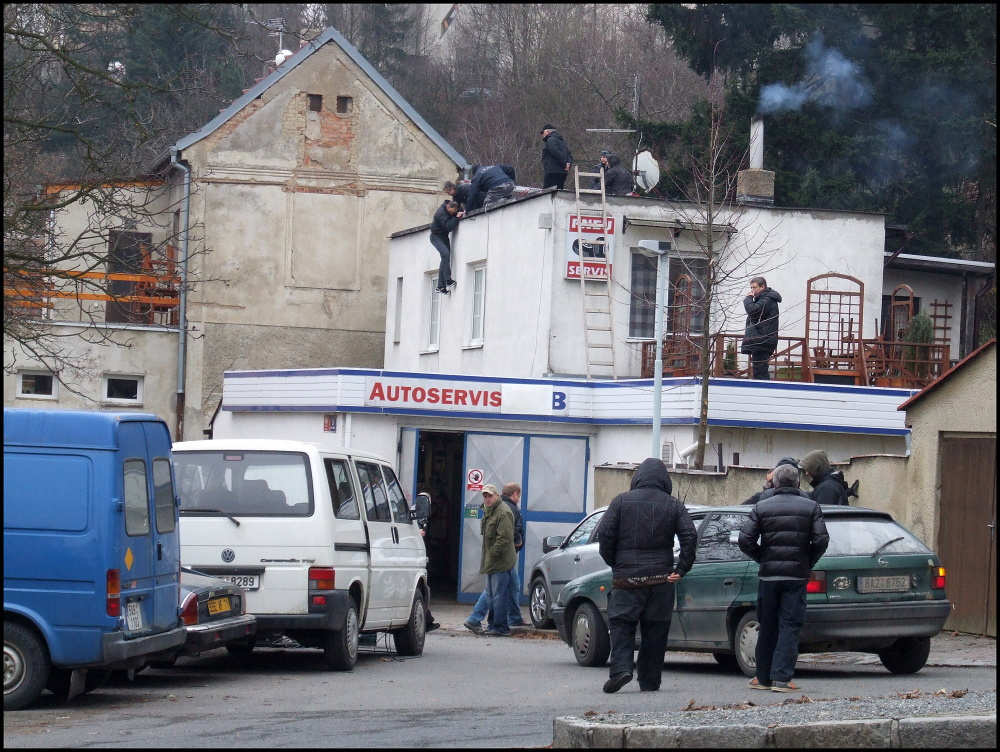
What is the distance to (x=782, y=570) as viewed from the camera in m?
12.2

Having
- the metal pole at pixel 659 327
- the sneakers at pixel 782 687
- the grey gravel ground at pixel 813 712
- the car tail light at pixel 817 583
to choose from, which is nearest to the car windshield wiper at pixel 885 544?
the car tail light at pixel 817 583

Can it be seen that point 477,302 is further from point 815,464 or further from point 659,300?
point 815,464

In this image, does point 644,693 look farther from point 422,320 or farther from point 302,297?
point 302,297

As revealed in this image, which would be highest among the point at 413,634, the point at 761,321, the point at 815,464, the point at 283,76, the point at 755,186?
the point at 283,76

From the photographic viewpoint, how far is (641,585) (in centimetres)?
1194

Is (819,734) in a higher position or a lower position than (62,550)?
lower

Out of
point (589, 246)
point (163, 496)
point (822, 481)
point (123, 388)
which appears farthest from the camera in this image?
point (123, 388)

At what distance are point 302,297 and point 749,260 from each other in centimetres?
1268

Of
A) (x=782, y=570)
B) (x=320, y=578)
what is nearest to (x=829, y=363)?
(x=782, y=570)

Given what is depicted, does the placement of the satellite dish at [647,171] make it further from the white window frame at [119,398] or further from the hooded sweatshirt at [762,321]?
the white window frame at [119,398]

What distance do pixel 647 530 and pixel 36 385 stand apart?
26.4 m

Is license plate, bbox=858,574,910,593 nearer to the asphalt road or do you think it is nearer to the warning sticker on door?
the asphalt road

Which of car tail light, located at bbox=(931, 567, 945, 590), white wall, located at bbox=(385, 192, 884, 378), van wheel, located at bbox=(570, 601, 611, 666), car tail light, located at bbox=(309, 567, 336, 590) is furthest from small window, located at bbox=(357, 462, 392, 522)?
white wall, located at bbox=(385, 192, 884, 378)

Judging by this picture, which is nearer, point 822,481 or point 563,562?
point 822,481
